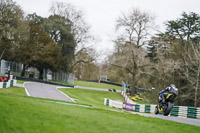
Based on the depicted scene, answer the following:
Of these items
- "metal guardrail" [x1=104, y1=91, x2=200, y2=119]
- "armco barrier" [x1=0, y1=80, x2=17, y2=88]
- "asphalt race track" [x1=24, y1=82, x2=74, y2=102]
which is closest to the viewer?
"metal guardrail" [x1=104, y1=91, x2=200, y2=119]

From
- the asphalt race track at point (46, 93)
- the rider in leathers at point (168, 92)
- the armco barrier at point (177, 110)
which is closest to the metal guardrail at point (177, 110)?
the armco barrier at point (177, 110)

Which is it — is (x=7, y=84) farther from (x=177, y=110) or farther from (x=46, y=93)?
(x=177, y=110)

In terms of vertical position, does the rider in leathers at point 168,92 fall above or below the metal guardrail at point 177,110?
above

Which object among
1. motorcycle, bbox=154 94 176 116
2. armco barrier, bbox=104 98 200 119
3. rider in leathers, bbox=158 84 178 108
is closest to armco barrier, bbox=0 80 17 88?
armco barrier, bbox=104 98 200 119

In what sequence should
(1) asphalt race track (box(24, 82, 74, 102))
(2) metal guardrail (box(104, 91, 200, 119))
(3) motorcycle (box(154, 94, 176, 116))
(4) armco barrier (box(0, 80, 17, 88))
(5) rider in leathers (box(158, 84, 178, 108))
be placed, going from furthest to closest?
1. (4) armco barrier (box(0, 80, 17, 88))
2. (1) asphalt race track (box(24, 82, 74, 102))
3. (2) metal guardrail (box(104, 91, 200, 119))
4. (3) motorcycle (box(154, 94, 176, 116))
5. (5) rider in leathers (box(158, 84, 178, 108))

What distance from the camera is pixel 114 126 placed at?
9.65 metres

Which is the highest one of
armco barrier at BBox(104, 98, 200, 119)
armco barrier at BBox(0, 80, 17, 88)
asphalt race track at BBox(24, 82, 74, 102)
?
armco barrier at BBox(0, 80, 17, 88)

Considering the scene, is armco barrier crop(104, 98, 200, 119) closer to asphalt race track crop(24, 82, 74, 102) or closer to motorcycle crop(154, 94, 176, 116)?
asphalt race track crop(24, 82, 74, 102)

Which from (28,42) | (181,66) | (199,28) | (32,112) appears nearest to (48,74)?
(28,42)

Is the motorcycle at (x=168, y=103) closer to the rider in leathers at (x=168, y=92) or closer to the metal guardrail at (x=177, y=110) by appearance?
the rider in leathers at (x=168, y=92)

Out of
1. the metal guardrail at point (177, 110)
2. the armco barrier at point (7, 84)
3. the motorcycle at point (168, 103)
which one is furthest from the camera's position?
the armco barrier at point (7, 84)

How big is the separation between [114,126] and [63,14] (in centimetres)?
5929

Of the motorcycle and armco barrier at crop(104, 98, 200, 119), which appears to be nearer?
the motorcycle

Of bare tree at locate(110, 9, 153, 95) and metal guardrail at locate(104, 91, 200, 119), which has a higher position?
bare tree at locate(110, 9, 153, 95)
